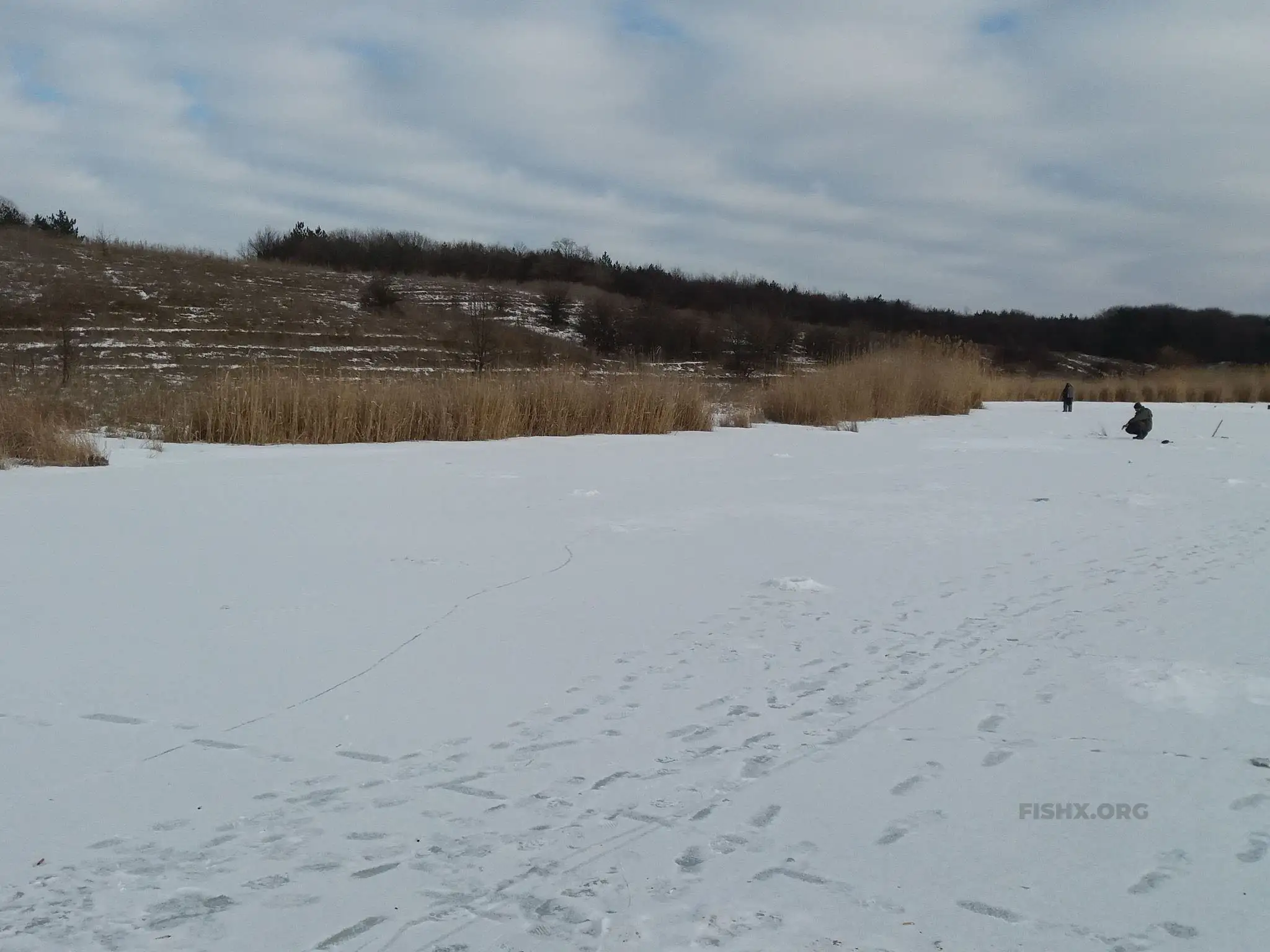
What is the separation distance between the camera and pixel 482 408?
37.6 ft

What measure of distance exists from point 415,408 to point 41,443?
4.43 metres

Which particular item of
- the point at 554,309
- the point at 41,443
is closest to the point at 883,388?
the point at 41,443

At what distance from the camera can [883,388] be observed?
1673 centimetres

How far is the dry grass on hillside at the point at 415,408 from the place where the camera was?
10.1 metres

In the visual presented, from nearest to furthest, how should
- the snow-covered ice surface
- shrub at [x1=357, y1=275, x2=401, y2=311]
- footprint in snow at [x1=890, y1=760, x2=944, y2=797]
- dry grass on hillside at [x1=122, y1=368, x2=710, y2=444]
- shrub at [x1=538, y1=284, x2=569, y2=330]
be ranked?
1. the snow-covered ice surface
2. footprint in snow at [x1=890, y1=760, x2=944, y2=797]
3. dry grass on hillside at [x1=122, y1=368, x2=710, y2=444]
4. shrub at [x1=357, y1=275, x2=401, y2=311]
5. shrub at [x1=538, y1=284, x2=569, y2=330]

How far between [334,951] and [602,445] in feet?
30.3

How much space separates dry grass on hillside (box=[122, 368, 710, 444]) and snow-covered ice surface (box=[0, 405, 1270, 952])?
4.78m

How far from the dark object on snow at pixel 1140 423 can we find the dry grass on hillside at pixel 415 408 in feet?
19.1

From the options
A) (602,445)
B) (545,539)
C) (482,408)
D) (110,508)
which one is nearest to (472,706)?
(545,539)

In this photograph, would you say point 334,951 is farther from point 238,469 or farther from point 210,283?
point 210,283

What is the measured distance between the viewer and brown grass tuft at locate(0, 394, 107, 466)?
7363 millimetres

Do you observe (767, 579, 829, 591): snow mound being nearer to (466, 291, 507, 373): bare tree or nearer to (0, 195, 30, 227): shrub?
(466, 291, 507, 373): bare tree

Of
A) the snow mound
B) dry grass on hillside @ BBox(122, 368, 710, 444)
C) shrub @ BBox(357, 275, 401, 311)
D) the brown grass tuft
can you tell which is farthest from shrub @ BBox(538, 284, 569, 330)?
the snow mound

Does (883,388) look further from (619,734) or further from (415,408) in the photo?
(619,734)
